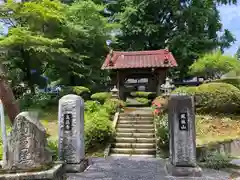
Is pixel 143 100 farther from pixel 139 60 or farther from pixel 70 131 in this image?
pixel 70 131

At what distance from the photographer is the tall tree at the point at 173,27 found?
2055cm

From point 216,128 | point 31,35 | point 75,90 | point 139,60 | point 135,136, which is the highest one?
point 31,35

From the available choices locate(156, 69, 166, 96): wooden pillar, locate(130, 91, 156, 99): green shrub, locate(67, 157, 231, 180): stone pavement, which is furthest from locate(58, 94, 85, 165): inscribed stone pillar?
locate(130, 91, 156, 99): green shrub

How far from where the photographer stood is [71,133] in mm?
7031

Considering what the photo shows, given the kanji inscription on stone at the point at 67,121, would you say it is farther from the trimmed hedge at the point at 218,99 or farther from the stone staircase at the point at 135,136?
the trimmed hedge at the point at 218,99

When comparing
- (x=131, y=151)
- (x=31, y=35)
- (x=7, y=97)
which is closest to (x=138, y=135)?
(x=131, y=151)

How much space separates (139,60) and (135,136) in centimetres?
749

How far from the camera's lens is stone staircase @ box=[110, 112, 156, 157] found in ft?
31.2

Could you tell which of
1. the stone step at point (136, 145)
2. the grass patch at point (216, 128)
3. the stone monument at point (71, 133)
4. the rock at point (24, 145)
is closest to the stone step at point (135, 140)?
the stone step at point (136, 145)

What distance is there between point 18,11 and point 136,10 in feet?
31.9

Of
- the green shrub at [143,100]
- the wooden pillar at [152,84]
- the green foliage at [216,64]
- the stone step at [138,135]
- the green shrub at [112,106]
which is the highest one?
the green foliage at [216,64]

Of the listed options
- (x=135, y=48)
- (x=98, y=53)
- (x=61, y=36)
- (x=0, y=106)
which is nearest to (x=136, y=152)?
(x=0, y=106)

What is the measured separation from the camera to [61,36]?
16.5 m

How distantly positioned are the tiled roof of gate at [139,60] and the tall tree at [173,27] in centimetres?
376
